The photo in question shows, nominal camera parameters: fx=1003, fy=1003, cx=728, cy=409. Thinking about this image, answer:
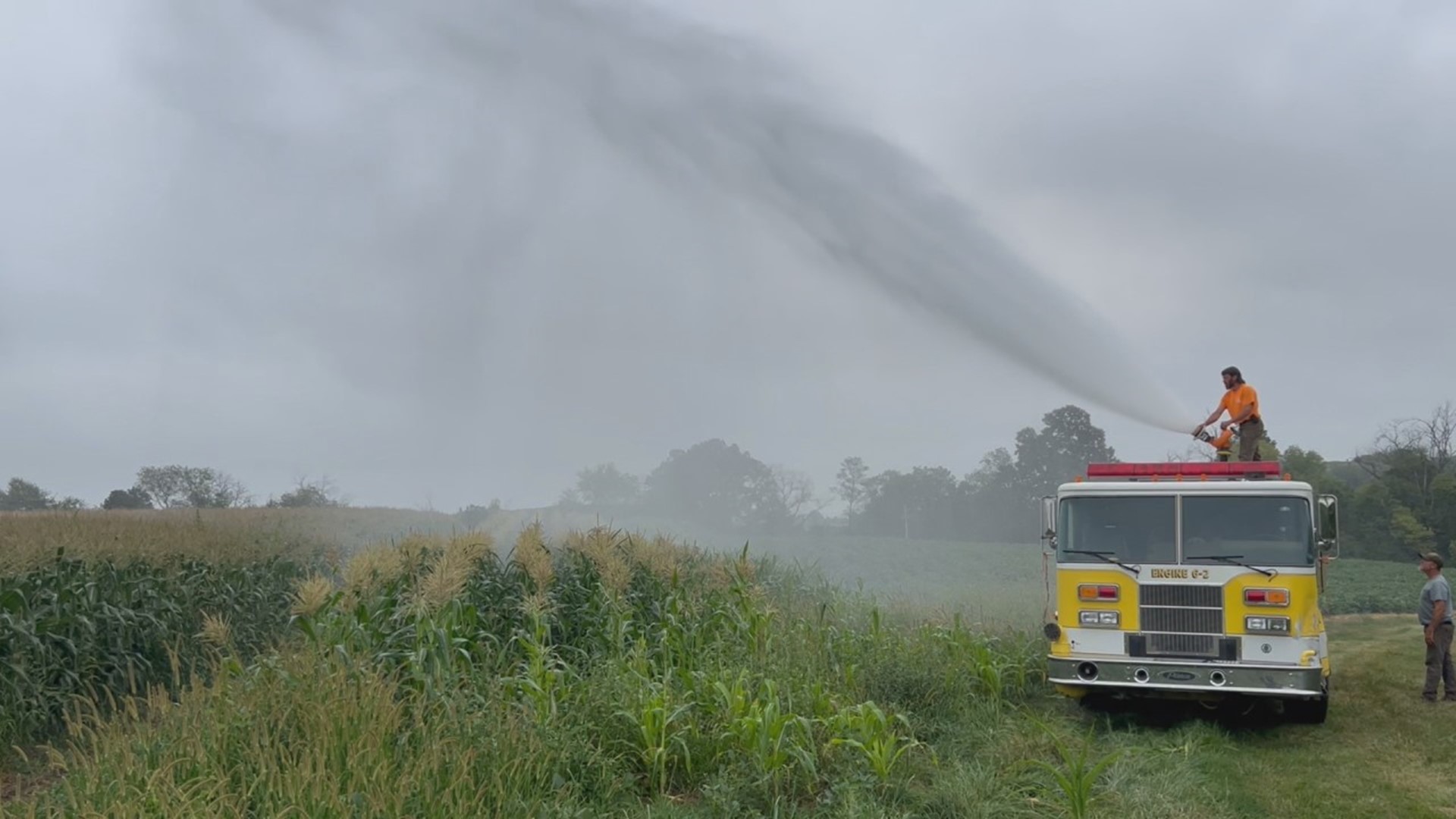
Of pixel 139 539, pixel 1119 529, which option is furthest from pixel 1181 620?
pixel 139 539

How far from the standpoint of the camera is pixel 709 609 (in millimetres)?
10727

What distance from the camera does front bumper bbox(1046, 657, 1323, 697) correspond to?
32.7 ft

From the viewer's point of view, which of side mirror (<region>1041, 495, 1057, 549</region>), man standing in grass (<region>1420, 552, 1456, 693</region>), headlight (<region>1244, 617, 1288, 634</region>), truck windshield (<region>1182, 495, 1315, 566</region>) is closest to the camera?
headlight (<region>1244, 617, 1288, 634</region>)

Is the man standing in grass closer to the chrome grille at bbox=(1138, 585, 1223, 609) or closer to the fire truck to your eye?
the fire truck

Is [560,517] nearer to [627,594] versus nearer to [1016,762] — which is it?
[627,594]

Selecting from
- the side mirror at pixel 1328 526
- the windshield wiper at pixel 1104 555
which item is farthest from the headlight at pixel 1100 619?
the side mirror at pixel 1328 526

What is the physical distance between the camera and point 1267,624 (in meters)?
10.1

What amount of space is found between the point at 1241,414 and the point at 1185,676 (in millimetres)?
3856

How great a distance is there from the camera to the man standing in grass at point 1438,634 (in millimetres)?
12234

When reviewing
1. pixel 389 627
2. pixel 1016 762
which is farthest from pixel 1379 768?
pixel 389 627

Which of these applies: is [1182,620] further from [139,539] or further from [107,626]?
[139,539]

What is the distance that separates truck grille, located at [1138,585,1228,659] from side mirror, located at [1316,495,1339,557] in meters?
1.41

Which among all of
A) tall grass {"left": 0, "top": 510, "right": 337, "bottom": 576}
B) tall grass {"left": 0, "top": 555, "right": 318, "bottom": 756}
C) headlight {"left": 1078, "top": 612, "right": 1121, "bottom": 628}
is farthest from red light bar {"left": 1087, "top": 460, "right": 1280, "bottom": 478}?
tall grass {"left": 0, "top": 510, "right": 337, "bottom": 576}

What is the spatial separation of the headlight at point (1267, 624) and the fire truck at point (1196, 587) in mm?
11
